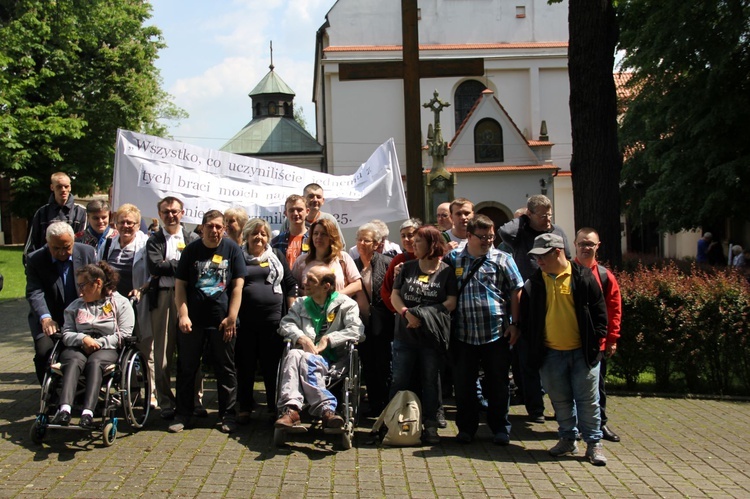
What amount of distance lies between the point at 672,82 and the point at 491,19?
24.2m

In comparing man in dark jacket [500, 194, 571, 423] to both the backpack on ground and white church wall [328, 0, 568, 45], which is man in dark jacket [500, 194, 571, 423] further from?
white church wall [328, 0, 568, 45]

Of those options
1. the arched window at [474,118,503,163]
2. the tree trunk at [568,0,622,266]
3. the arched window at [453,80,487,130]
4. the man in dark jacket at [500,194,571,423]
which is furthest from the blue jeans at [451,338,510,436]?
the arched window at [453,80,487,130]

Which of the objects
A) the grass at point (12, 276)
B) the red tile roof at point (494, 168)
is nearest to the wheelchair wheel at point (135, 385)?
the grass at point (12, 276)

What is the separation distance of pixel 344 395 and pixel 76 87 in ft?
110

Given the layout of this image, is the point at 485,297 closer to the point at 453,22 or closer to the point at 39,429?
the point at 39,429

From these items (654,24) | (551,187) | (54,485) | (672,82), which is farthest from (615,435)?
(551,187)

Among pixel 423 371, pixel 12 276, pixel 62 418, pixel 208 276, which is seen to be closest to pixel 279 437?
pixel 423 371

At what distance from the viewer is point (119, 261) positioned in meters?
7.95

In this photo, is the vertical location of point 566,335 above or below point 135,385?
above

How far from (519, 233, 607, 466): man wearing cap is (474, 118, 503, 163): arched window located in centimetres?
3490

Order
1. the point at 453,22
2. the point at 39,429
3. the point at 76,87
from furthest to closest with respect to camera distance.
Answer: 1. the point at 453,22
2. the point at 76,87
3. the point at 39,429

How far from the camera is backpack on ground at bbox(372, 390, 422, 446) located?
667 cm

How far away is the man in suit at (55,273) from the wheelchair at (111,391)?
23.9 inches

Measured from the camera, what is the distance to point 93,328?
691 centimetres
